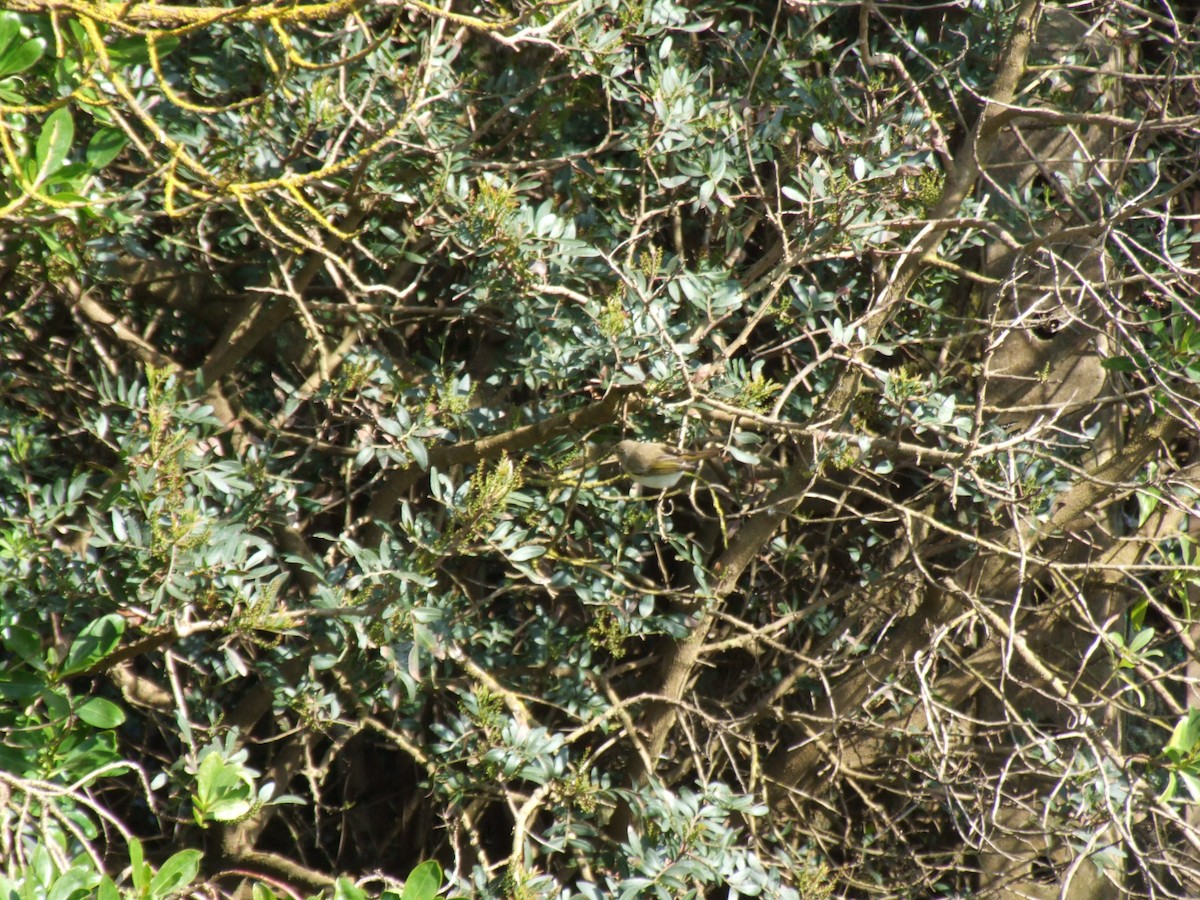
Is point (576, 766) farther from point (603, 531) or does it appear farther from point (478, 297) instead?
point (478, 297)

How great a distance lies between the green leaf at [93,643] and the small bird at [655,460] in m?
1.09

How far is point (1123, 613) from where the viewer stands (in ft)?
9.57

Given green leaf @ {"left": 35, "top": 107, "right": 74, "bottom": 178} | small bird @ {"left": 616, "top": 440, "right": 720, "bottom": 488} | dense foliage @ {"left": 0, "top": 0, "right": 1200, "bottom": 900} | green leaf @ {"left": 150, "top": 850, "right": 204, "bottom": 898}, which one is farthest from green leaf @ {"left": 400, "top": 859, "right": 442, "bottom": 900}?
green leaf @ {"left": 35, "top": 107, "right": 74, "bottom": 178}

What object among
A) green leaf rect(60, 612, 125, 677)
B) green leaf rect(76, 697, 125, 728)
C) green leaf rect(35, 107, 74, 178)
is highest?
green leaf rect(35, 107, 74, 178)

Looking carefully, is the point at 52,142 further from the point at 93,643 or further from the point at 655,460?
the point at 655,460

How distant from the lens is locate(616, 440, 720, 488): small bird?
7.23ft

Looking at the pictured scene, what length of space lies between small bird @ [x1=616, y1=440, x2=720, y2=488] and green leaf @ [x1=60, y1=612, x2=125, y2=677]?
1.09m

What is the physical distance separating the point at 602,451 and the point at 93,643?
3.78 ft

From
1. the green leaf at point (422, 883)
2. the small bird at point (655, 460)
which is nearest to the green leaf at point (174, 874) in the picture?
the green leaf at point (422, 883)

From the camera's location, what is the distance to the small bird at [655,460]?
221 cm

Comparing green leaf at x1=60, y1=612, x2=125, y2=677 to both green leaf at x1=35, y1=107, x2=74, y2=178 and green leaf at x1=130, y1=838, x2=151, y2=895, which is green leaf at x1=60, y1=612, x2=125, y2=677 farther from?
green leaf at x1=35, y1=107, x2=74, y2=178

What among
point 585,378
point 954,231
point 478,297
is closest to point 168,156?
point 478,297

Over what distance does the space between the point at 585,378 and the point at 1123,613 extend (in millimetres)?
1655

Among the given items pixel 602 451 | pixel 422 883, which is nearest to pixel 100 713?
pixel 422 883
